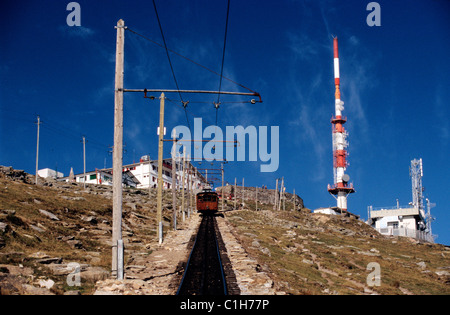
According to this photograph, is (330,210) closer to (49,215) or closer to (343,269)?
(343,269)

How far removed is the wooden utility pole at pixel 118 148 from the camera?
1541 cm

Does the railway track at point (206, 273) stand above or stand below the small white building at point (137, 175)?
below

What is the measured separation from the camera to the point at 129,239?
2741 cm

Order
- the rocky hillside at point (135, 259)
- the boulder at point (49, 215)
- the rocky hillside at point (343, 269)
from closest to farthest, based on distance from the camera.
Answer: the rocky hillside at point (135, 259), the rocky hillside at point (343, 269), the boulder at point (49, 215)

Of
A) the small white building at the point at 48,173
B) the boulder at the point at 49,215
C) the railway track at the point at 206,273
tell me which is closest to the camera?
the railway track at the point at 206,273

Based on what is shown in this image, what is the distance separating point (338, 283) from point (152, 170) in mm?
90321

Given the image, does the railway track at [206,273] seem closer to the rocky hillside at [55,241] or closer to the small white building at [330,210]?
the rocky hillside at [55,241]

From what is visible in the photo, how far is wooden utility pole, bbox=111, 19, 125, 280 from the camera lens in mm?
15406

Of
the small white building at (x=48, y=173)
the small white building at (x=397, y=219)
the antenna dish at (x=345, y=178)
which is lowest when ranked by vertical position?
the small white building at (x=397, y=219)

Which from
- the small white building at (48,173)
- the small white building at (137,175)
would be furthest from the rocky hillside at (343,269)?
the small white building at (48,173)

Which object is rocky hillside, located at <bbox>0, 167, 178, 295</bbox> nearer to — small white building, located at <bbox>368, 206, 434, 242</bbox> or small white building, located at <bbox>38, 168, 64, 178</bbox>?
small white building, located at <bbox>368, 206, 434, 242</bbox>
